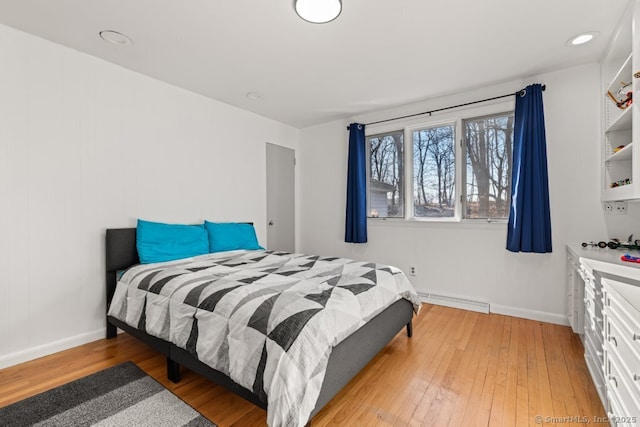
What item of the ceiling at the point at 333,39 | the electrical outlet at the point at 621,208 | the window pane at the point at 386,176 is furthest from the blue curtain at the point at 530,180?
the window pane at the point at 386,176

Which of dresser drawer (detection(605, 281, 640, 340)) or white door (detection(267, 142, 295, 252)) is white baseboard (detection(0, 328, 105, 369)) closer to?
white door (detection(267, 142, 295, 252))

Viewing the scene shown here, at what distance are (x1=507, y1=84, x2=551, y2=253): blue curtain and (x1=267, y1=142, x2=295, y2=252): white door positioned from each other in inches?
117

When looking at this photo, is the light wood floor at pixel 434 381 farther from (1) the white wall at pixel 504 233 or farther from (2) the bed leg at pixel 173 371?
(1) the white wall at pixel 504 233

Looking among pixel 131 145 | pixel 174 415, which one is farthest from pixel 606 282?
pixel 131 145

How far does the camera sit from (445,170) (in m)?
3.59

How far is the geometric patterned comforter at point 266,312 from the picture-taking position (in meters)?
1.35

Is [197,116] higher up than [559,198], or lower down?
higher up

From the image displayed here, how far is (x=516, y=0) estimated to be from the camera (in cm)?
189

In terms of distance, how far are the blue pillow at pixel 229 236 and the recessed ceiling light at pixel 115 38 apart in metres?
1.78

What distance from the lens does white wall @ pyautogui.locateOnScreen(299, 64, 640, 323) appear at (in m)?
2.75

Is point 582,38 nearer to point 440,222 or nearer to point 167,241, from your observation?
point 440,222

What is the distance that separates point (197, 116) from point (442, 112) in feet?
9.53

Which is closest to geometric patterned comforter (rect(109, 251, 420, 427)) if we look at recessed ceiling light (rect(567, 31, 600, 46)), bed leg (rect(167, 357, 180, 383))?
bed leg (rect(167, 357, 180, 383))

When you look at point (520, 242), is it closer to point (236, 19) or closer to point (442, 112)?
point (442, 112)
